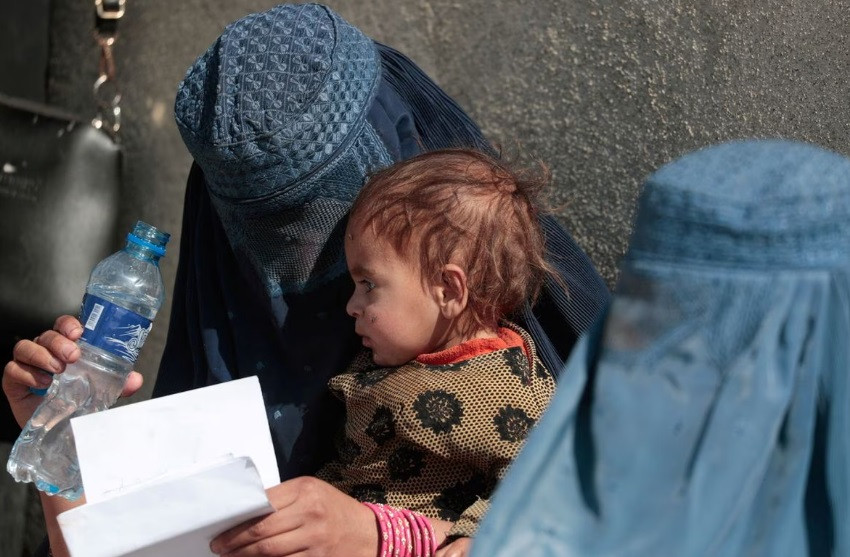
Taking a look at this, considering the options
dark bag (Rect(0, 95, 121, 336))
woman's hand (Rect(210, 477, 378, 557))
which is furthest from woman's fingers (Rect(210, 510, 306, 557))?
dark bag (Rect(0, 95, 121, 336))

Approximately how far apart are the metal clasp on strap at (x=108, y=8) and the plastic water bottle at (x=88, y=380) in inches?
52.2

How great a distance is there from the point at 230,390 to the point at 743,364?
1.00m

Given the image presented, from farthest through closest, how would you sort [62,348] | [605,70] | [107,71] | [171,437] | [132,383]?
[107,71], [605,70], [132,383], [62,348], [171,437]

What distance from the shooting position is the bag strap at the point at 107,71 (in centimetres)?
357

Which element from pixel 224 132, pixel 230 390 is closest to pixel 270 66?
pixel 224 132

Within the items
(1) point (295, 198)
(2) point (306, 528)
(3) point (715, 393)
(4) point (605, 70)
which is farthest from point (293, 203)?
(3) point (715, 393)

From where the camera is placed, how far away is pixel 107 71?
369 centimetres

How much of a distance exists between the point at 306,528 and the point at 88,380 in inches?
25.2

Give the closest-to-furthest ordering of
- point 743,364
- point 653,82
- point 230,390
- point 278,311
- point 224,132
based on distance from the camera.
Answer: point 743,364
point 230,390
point 224,132
point 278,311
point 653,82

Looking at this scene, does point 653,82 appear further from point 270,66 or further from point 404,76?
point 270,66

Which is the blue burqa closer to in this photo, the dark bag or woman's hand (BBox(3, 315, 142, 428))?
woman's hand (BBox(3, 315, 142, 428))

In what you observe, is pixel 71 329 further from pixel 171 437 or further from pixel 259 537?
pixel 259 537

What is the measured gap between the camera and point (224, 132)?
227 cm

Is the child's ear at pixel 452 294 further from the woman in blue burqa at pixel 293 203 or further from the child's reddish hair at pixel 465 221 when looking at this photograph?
the woman in blue burqa at pixel 293 203
